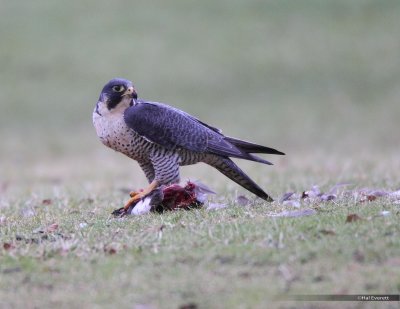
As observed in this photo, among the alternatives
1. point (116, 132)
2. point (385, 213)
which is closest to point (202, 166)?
point (116, 132)

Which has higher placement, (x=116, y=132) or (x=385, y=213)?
(x=116, y=132)

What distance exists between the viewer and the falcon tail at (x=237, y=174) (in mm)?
7363

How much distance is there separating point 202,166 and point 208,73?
26.1 ft

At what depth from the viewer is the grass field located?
4.51 m

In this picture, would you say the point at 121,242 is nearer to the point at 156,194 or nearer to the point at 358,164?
the point at 156,194

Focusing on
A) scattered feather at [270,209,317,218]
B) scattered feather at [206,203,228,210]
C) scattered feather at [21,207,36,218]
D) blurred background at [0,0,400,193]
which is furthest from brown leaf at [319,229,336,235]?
blurred background at [0,0,400,193]

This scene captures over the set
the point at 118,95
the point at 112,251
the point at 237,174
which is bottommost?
the point at 112,251

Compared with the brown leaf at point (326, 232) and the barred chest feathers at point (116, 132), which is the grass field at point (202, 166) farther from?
the barred chest feathers at point (116, 132)

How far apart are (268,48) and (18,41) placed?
299 inches

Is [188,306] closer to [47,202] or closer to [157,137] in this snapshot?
[157,137]

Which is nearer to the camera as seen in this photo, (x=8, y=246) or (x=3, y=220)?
(x=8, y=246)

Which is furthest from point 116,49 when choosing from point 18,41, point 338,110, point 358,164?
point 358,164

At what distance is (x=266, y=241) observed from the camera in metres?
5.09

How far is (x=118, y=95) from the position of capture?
7.22 meters
